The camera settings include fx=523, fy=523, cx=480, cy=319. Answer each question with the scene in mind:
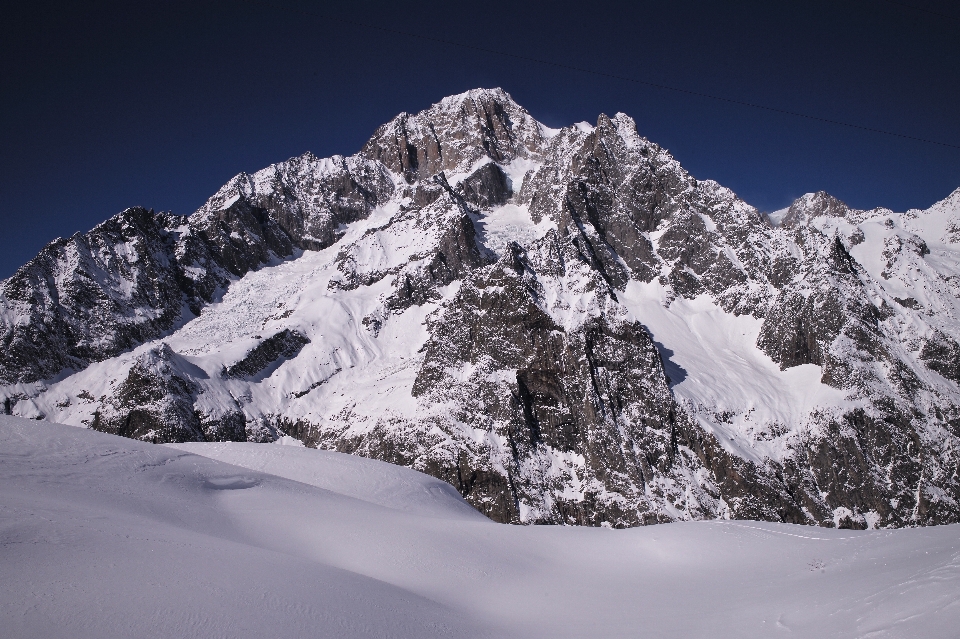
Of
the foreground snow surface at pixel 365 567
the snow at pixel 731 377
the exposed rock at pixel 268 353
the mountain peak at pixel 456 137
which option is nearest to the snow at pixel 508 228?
the mountain peak at pixel 456 137

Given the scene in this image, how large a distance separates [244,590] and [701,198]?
101651mm

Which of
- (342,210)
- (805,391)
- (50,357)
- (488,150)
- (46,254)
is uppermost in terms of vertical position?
(488,150)

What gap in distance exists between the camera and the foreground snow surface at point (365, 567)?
27.0 feet

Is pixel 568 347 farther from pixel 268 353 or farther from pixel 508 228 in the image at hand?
pixel 508 228

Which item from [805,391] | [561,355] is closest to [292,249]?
[561,355]

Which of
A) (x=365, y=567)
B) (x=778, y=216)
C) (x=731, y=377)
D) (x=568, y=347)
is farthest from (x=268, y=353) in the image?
(x=778, y=216)

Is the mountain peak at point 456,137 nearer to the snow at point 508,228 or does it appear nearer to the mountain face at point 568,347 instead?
the snow at point 508,228

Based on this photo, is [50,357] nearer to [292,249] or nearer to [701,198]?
[292,249]

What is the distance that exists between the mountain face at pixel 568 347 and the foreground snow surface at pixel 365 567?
37.9 meters

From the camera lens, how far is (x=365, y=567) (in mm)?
14477

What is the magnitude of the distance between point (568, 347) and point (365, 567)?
52.2 metres

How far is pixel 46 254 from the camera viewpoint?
86188 mm

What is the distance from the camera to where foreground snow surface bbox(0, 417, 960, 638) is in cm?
823

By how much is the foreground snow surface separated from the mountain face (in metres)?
37.9
